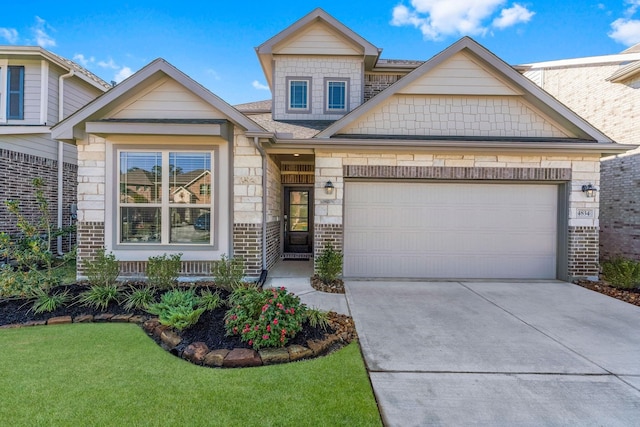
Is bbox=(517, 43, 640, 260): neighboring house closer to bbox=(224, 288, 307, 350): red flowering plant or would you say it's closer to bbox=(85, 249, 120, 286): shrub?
bbox=(224, 288, 307, 350): red flowering plant

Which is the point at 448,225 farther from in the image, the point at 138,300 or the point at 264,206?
the point at 138,300

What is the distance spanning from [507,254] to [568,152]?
→ 8.50 ft

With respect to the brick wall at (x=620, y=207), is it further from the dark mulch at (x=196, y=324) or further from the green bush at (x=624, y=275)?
the dark mulch at (x=196, y=324)

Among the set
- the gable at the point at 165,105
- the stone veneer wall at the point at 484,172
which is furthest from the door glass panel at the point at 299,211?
the gable at the point at 165,105

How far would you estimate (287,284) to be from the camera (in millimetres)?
6859

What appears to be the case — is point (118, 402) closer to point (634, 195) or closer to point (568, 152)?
point (568, 152)

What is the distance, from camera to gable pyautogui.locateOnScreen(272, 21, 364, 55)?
362 inches

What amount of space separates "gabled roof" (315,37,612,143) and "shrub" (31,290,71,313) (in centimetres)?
547

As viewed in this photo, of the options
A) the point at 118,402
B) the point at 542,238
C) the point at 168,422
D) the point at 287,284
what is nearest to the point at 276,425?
the point at 168,422

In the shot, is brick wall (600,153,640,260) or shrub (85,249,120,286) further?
brick wall (600,153,640,260)

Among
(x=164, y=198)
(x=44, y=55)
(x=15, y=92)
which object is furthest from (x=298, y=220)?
(x=15, y=92)

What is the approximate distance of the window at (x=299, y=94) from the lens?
9.37 m

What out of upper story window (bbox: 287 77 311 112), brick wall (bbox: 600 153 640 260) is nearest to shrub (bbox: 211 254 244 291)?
upper story window (bbox: 287 77 311 112)

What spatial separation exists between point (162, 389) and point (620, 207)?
1197 centimetres
